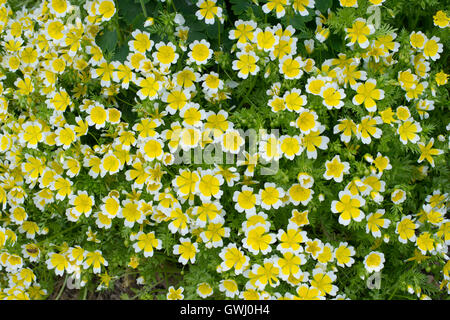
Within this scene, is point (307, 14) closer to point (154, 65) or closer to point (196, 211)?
point (154, 65)

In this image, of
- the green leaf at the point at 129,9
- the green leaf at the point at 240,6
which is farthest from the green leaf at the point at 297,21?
the green leaf at the point at 129,9

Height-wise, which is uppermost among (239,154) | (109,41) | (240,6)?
(240,6)

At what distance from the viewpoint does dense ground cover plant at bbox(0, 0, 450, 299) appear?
7.30 feet

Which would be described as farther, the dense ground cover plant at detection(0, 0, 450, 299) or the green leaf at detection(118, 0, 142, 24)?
the green leaf at detection(118, 0, 142, 24)

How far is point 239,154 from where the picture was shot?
2354mm

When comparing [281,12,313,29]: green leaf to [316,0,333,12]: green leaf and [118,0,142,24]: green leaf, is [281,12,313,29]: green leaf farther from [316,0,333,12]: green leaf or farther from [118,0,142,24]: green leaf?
[118,0,142,24]: green leaf

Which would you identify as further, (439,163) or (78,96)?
(78,96)

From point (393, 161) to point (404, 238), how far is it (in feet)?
1.40

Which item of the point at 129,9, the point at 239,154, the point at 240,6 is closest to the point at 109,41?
the point at 129,9

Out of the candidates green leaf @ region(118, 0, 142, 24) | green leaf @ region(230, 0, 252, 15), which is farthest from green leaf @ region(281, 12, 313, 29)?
green leaf @ region(118, 0, 142, 24)

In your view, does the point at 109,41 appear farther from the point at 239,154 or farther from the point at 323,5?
the point at 323,5

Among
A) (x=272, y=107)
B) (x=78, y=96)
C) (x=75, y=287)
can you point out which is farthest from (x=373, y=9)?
(x=75, y=287)

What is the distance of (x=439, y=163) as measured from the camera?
8.07ft

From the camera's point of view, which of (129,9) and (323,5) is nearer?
(323,5)
